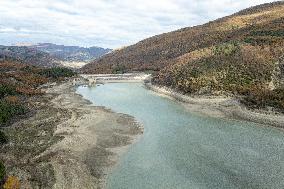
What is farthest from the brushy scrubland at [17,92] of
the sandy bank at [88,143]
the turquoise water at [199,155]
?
the turquoise water at [199,155]

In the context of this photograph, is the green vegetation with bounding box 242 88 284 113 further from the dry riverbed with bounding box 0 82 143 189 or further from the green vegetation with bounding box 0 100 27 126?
the green vegetation with bounding box 0 100 27 126

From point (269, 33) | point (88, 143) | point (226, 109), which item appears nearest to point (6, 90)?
point (88, 143)

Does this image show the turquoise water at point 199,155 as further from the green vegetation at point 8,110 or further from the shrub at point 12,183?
the green vegetation at point 8,110

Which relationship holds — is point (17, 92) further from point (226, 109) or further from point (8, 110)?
point (226, 109)

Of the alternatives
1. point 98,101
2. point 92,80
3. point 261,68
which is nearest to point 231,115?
point 261,68

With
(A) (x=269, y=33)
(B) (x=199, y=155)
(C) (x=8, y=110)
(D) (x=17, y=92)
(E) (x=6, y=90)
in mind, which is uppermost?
(A) (x=269, y=33)

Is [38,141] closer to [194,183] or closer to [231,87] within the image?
[194,183]
